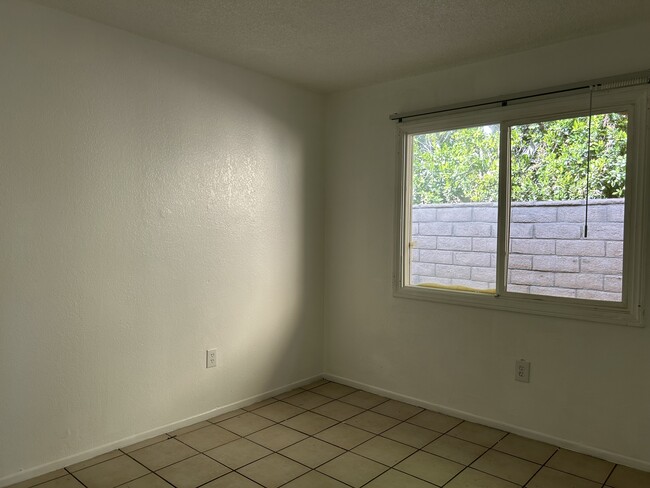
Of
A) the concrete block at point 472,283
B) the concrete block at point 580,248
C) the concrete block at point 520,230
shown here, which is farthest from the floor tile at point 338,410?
the concrete block at point 580,248

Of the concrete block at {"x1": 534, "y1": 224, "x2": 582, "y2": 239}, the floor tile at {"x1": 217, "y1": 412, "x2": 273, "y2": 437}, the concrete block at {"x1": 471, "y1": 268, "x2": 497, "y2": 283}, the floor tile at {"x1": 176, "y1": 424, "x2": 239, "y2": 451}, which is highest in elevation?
the concrete block at {"x1": 534, "y1": 224, "x2": 582, "y2": 239}

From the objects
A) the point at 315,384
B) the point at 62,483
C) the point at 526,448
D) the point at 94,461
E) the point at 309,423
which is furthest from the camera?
the point at 315,384

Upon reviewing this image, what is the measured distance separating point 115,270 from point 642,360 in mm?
2817

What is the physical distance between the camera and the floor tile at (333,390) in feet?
11.8

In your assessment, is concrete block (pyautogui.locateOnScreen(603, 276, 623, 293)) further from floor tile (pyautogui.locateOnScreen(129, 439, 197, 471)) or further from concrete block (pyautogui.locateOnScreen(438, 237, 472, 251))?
floor tile (pyautogui.locateOnScreen(129, 439, 197, 471))

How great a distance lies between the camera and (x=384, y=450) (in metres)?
2.68

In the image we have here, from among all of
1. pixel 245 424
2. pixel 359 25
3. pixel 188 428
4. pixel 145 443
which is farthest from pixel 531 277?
pixel 145 443

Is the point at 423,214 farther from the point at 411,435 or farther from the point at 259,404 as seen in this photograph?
the point at 259,404

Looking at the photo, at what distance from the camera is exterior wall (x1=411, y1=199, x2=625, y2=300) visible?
2.61 m

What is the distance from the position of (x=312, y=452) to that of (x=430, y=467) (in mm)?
634

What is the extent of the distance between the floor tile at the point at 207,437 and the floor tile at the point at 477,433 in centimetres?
133

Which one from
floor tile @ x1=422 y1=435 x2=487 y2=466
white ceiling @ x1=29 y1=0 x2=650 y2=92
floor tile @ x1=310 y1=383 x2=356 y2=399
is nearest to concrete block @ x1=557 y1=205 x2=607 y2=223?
white ceiling @ x1=29 y1=0 x2=650 y2=92

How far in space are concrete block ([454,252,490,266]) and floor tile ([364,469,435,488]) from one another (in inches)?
53.5

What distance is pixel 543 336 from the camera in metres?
2.80
